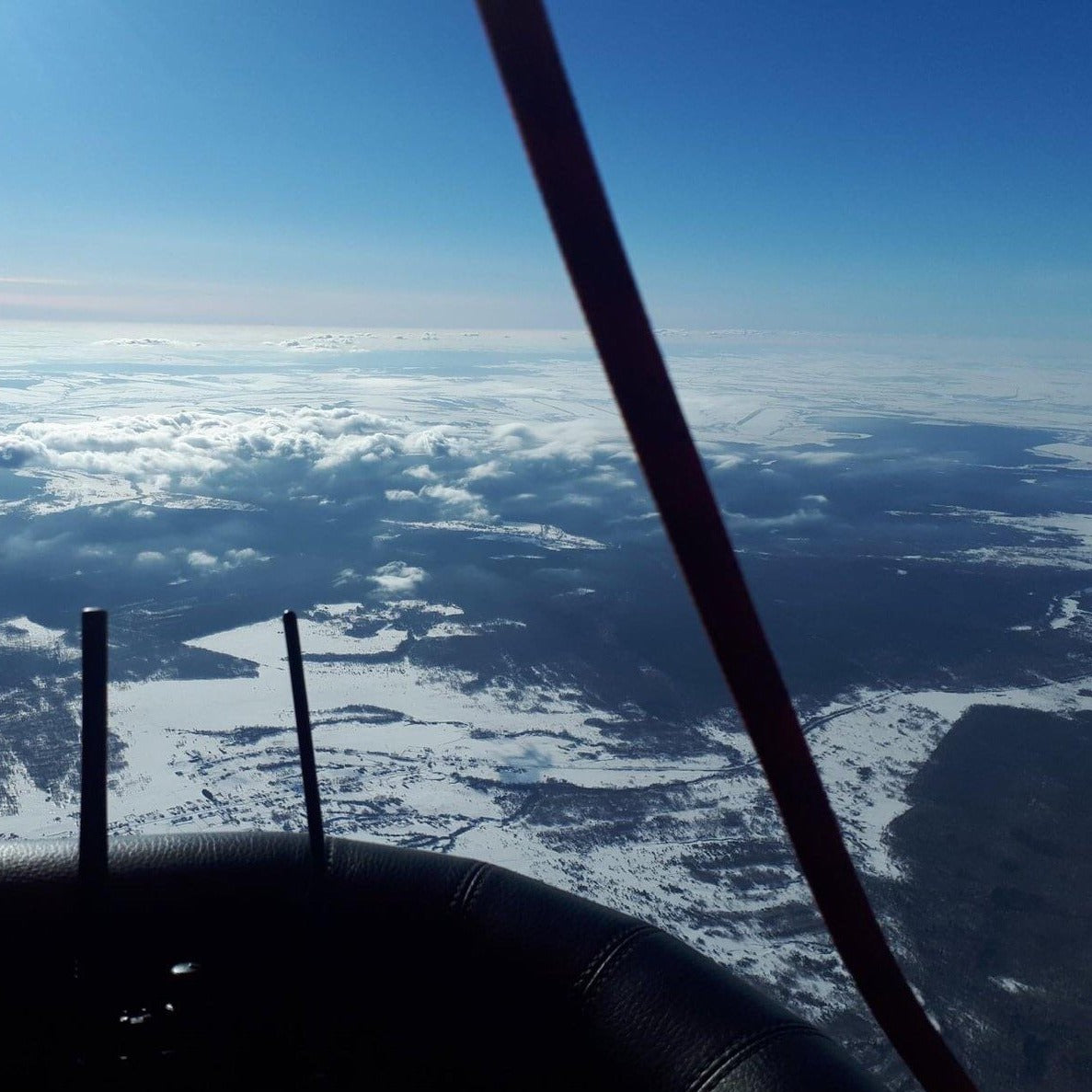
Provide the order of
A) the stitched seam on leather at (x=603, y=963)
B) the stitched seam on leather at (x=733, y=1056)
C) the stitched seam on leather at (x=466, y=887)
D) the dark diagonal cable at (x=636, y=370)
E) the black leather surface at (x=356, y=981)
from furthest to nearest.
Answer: the stitched seam on leather at (x=466, y=887) → the stitched seam on leather at (x=603, y=963) → the black leather surface at (x=356, y=981) → the stitched seam on leather at (x=733, y=1056) → the dark diagonal cable at (x=636, y=370)

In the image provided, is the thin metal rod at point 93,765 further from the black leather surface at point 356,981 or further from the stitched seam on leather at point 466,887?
the stitched seam on leather at point 466,887

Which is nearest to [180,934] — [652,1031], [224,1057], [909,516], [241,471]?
[224,1057]

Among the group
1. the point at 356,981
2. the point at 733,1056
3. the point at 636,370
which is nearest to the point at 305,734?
the point at 356,981

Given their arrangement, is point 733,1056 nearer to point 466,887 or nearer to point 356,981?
point 466,887

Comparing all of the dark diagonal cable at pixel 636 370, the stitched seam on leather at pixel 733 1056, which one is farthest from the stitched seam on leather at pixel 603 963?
the dark diagonal cable at pixel 636 370

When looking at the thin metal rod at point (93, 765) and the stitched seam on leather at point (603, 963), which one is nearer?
the thin metal rod at point (93, 765)

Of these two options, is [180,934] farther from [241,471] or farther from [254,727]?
[241,471]
